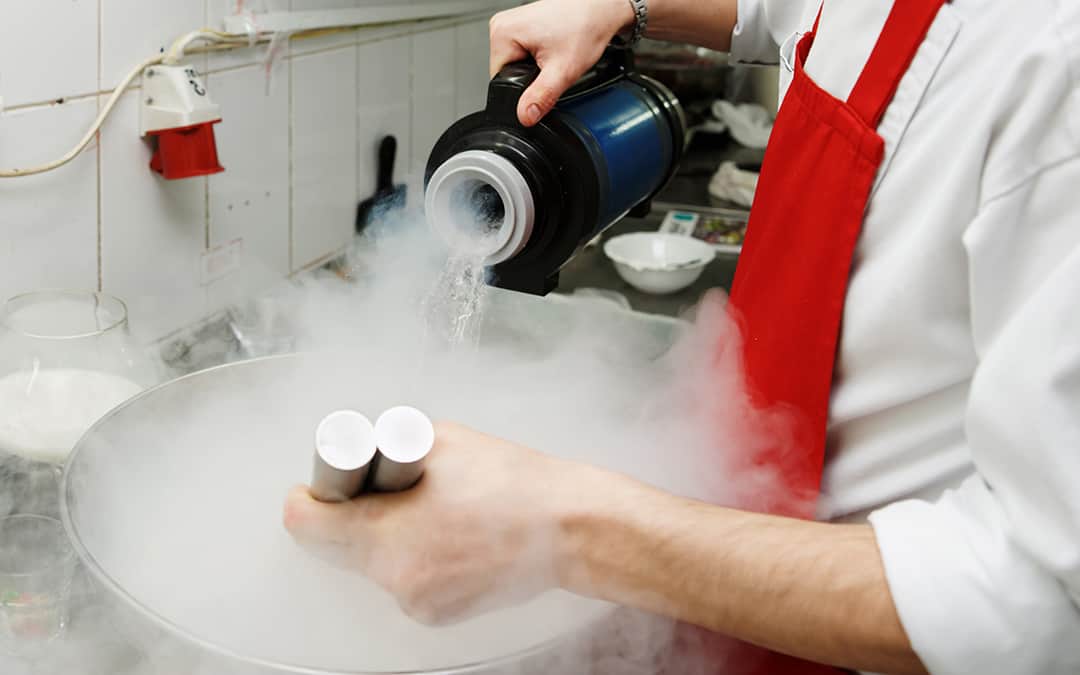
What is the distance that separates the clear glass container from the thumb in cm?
54

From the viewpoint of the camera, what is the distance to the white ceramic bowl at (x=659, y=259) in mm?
2027

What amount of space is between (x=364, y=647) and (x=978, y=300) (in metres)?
0.52

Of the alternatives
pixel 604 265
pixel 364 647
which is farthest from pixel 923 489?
pixel 604 265

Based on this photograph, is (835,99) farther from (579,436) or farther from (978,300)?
(579,436)

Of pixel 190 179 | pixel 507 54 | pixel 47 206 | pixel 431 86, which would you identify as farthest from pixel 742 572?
pixel 431 86

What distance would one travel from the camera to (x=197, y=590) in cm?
81

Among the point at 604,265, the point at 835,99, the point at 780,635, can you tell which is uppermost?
the point at 835,99

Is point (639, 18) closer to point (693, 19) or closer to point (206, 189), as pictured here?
point (693, 19)

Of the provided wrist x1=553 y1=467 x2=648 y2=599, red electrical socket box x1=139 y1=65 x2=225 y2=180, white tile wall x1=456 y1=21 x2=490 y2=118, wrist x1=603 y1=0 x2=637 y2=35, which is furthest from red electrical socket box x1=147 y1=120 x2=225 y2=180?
white tile wall x1=456 y1=21 x2=490 y2=118

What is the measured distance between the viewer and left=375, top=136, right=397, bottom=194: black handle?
2.02 meters

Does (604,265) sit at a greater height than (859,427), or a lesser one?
lesser

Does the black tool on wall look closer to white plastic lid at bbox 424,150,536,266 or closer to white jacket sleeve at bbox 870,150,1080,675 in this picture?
white plastic lid at bbox 424,150,536,266

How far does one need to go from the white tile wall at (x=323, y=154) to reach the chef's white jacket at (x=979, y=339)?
3.96 ft

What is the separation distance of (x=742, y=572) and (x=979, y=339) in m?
0.23
